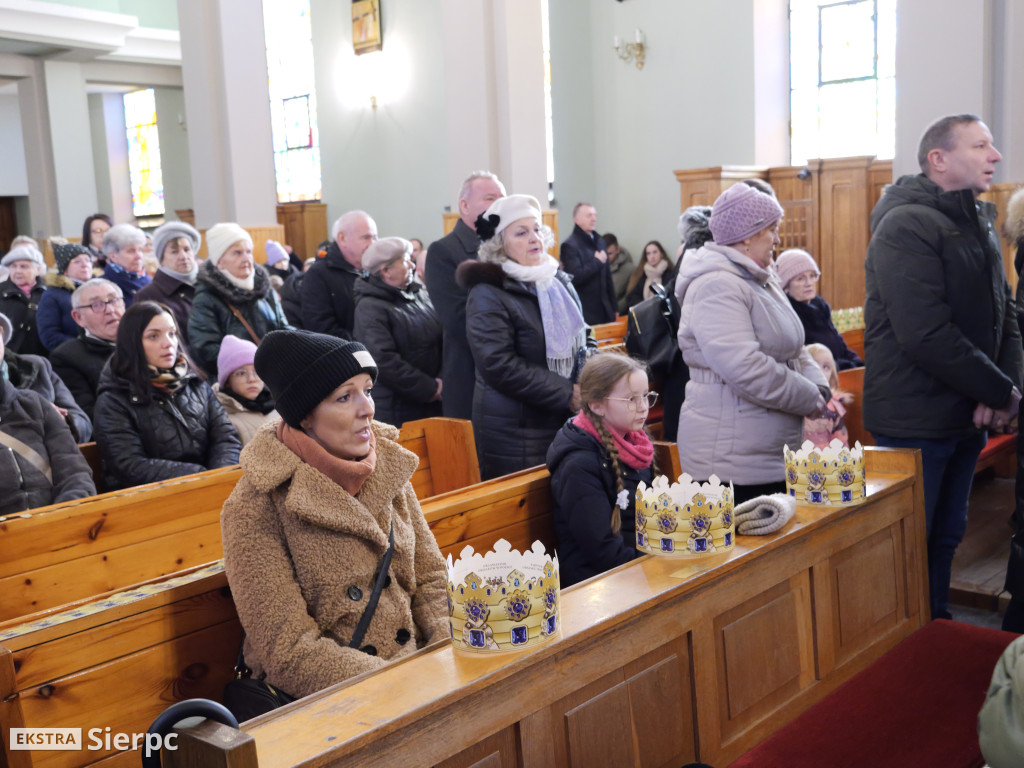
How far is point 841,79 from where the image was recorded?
11047 mm

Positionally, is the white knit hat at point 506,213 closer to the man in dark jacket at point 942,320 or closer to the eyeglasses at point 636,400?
the eyeglasses at point 636,400

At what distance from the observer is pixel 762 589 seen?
7.62 feet

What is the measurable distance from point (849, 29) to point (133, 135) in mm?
14319

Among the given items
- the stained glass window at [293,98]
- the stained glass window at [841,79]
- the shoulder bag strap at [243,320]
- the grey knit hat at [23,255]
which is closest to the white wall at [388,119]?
the stained glass window at [293,98]

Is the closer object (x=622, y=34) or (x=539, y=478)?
(x=539, y=478)

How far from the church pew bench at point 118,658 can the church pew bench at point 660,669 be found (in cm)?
→ 63

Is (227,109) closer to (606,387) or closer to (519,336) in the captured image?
(519,336)

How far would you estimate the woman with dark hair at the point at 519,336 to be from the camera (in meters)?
3.62

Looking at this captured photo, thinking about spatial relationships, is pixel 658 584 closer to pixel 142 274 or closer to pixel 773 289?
pixel 773 289

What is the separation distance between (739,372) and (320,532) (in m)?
1.52

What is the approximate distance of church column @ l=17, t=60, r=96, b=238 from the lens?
15.0m

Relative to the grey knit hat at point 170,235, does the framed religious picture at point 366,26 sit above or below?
above

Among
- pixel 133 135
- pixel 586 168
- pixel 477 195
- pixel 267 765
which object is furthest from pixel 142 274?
pixel 133 135

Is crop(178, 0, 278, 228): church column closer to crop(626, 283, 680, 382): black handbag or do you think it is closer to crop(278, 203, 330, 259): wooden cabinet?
crop(626, 283, 680, 382): black handbag
